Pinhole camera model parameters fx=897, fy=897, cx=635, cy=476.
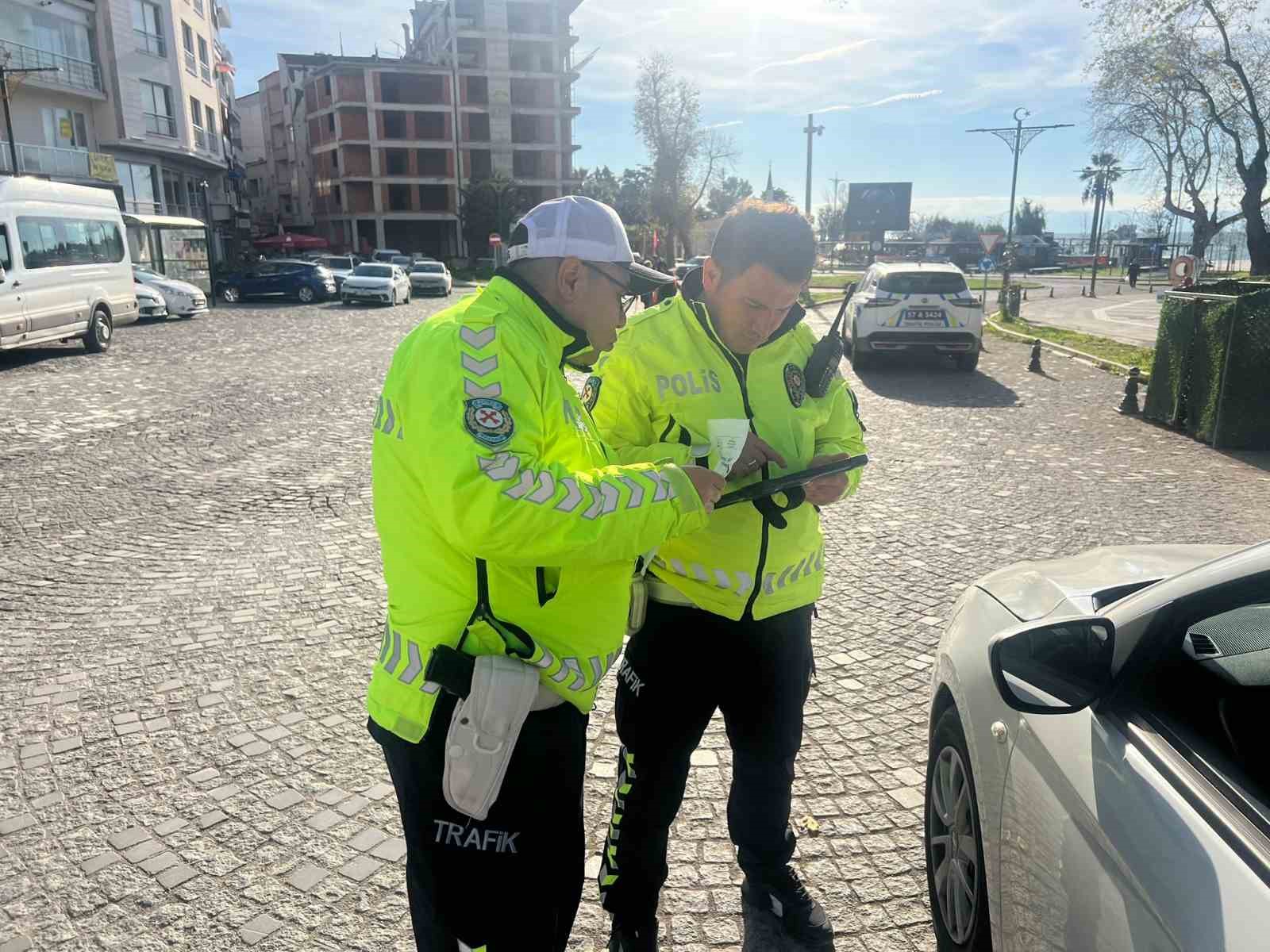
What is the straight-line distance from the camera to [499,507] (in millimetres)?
1599

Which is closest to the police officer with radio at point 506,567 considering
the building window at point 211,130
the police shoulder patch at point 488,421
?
the police shoulder patch at point 488,421

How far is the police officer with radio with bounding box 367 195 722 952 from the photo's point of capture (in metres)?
1.64

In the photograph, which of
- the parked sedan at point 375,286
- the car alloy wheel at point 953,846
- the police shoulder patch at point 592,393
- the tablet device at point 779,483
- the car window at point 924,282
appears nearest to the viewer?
the tablet device at point 779,483

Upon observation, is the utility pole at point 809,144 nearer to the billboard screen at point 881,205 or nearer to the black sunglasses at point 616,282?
the billboard screen at point 881,205

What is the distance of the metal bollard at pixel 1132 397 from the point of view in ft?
36.8

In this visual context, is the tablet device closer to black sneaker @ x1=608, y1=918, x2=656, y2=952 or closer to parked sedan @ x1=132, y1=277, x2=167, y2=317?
black sneaker @ x1=608, y1=918, x2=656, y2=952

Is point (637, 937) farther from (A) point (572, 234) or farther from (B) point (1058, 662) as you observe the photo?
(A) point (572, 234)

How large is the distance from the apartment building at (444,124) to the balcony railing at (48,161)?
116ft

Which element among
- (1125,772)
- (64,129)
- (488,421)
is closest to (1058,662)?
(1125,772)

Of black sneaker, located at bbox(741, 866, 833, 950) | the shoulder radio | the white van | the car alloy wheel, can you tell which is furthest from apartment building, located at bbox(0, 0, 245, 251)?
the car alloy wheel

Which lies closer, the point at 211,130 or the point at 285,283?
the point at 285,283

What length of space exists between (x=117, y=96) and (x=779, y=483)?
42159 millimetres

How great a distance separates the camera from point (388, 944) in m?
2.68

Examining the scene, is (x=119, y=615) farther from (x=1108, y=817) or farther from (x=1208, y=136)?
(x=1208, y=136)
